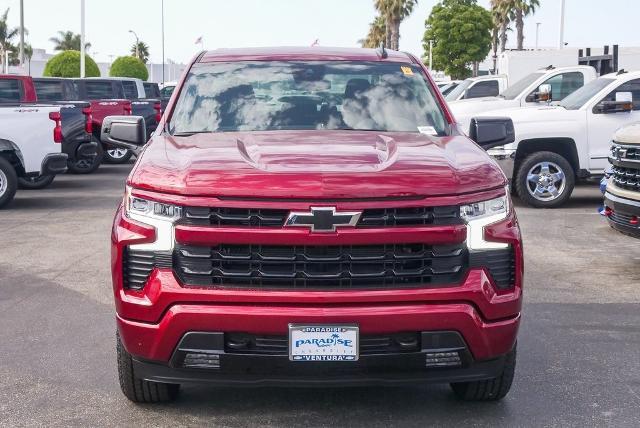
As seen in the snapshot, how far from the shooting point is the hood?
4508 millimetres

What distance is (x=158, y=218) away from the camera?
4609mm

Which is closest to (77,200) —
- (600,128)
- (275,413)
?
(600,128)

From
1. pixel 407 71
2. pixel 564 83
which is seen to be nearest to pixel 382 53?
pixel 407 71

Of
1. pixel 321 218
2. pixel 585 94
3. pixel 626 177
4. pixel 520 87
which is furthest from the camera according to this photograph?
pixel 520 87

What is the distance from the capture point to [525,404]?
5316mm

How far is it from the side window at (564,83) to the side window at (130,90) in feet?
32.7

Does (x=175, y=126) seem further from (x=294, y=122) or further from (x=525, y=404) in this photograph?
(x=525, y=404)

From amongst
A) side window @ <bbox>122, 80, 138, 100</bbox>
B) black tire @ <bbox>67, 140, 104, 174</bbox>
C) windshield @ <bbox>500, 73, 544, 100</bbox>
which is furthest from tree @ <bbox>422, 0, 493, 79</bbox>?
black tire @ <bbox>67, 140, 104, 174</bbox>

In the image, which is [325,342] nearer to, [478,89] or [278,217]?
[278,217]

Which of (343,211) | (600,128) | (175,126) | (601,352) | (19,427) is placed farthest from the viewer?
(600,128)

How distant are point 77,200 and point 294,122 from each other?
10.7 m

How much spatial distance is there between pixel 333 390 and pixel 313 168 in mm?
1466

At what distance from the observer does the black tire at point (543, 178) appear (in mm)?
14383

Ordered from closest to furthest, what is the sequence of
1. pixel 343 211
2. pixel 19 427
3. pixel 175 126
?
pixel 343 211 < pixel 19 427 < pixel 175 126
